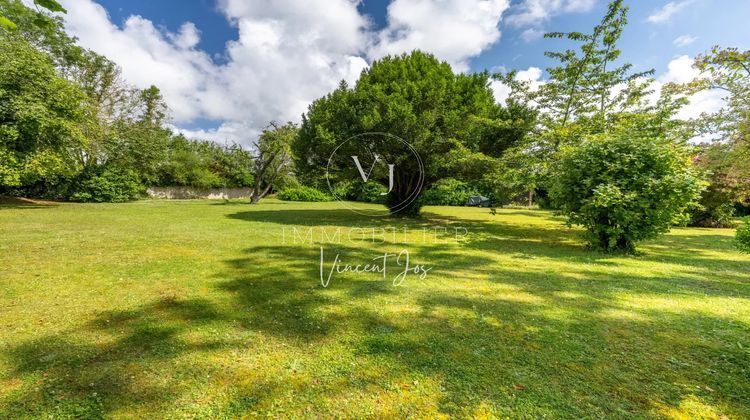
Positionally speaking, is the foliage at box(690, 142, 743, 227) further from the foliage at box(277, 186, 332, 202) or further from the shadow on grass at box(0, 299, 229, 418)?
the foliage at box(277, 186, 332, 202)

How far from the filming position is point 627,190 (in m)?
6.75

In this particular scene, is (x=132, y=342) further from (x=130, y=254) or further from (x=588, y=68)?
(x=588, y=68)

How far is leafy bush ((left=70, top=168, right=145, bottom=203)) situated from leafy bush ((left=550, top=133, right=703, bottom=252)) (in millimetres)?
28864

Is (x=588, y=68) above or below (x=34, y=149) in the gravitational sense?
above

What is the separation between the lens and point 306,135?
14.5 metres

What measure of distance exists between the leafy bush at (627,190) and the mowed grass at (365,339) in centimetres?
117

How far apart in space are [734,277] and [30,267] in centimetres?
1149

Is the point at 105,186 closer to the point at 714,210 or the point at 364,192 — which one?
the point at 364,192

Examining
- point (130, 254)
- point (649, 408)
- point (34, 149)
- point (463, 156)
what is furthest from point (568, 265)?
point (34, 149)

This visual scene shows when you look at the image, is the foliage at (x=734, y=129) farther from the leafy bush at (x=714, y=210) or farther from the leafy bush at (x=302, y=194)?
the leafy bush at (x=302, y=194)

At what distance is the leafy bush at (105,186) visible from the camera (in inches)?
883

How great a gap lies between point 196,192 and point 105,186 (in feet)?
40.5

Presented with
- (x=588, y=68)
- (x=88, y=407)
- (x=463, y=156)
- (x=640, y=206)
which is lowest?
(x=88, y=407)

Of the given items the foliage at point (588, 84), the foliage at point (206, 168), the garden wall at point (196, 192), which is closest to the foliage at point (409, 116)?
the foliage at point (588, 84)
